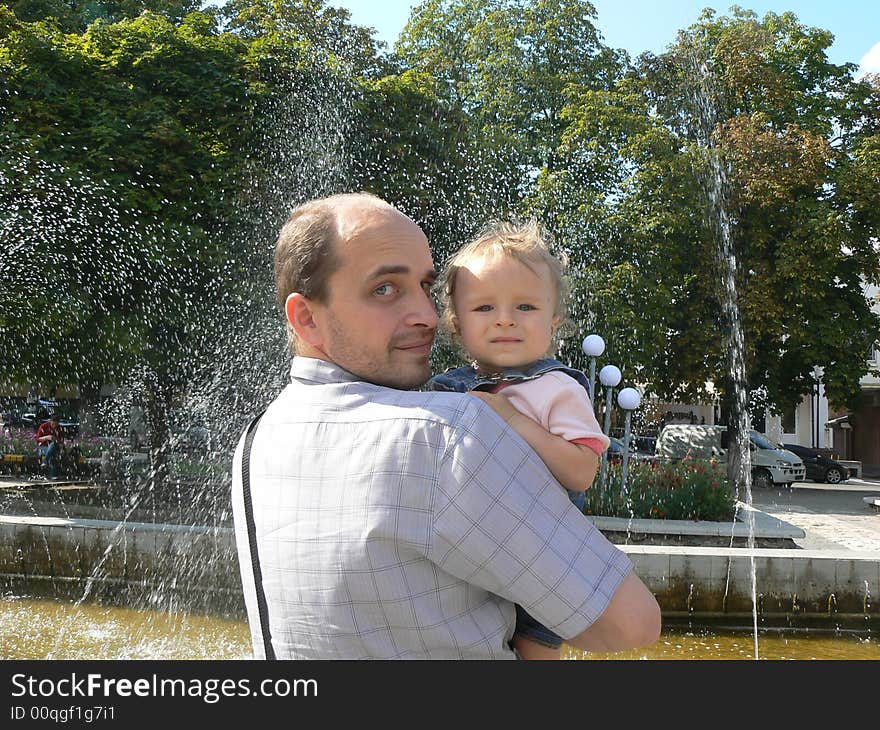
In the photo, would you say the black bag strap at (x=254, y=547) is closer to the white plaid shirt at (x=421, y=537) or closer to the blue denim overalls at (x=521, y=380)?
the white plaid shirt at (x=421, y=537)

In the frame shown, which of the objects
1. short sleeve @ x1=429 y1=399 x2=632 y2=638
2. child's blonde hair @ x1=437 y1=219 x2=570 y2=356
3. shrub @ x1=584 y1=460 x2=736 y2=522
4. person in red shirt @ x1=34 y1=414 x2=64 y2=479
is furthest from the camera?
person in red shirt @ x1=34 y1=414 x2=64 y2=479

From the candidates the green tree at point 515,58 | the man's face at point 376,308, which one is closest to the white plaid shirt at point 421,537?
the man's face at point 376,308

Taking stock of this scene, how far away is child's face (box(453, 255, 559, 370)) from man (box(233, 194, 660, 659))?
391 millimetres

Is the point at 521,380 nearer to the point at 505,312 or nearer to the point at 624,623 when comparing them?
the point at 505,312

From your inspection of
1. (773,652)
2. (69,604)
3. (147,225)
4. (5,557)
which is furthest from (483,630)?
(147,225)

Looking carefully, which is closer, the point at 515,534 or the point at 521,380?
the point at 515,534

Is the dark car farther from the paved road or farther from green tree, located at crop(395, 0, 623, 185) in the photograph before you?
green tree, located at crop(395, 0, 623, 185)

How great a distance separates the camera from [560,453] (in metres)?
1.52

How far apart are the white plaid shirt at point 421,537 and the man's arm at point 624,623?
20mm

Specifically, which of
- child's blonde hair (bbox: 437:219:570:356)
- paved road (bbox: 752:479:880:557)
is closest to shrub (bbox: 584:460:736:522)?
paved road (bbox: 752:479:880:557)

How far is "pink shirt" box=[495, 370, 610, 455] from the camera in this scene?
1584mm

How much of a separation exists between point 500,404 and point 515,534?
32 centimetres

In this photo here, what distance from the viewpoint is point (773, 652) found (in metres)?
7.85

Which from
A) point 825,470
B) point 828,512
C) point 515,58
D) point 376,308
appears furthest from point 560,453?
point 825,470
